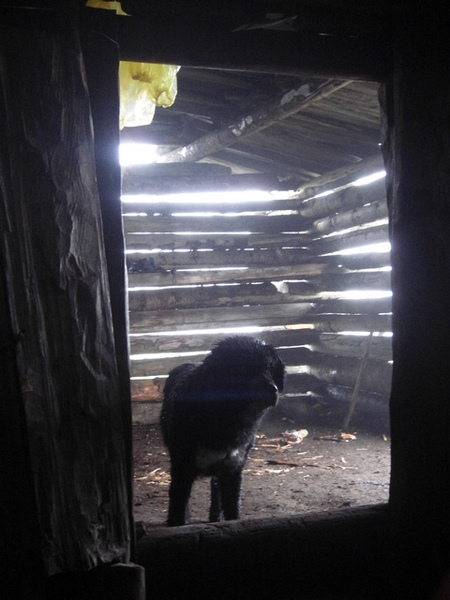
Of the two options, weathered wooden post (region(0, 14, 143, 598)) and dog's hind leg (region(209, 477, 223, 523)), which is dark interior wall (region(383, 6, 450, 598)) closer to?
weathered wooden post (region(0, 14, 143, 598))

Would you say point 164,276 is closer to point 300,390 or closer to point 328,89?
point 300,390

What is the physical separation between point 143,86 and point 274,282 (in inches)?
242

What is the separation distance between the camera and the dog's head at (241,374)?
4195 mm

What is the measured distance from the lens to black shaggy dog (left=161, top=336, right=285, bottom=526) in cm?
423

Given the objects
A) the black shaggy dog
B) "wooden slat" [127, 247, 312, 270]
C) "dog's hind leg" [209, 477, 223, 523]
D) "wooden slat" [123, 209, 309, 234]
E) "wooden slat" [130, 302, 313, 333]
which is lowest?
"dog's hind leg" [209, 477, 223, 523]

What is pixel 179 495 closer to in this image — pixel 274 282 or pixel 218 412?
pixel 218 412

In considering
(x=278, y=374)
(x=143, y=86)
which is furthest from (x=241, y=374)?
(x=143, y=86)

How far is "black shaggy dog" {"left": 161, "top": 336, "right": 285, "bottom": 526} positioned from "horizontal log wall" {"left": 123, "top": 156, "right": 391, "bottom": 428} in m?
4.06

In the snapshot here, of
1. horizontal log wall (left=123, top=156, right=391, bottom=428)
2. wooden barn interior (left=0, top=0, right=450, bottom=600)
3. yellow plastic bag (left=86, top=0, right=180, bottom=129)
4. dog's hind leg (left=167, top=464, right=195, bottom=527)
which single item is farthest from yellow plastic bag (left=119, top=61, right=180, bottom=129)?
horizontal log wall (left=123, top=156, right=391, bottom=428)

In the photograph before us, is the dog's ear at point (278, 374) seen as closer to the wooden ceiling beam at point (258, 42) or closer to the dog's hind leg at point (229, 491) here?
the dog's hind leg at point (229, 491)

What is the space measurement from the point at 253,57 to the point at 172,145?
5.58 metres

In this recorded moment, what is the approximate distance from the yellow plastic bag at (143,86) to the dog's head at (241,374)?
1.83 m

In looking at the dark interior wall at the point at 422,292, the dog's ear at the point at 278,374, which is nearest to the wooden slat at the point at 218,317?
the dog's ear at the point at 278,374

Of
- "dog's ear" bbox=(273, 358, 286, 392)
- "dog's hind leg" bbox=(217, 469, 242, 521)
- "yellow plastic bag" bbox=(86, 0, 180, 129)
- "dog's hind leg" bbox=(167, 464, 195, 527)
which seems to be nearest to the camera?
"yellow plastic bag" bbox=(86, 0, 180, 129)
